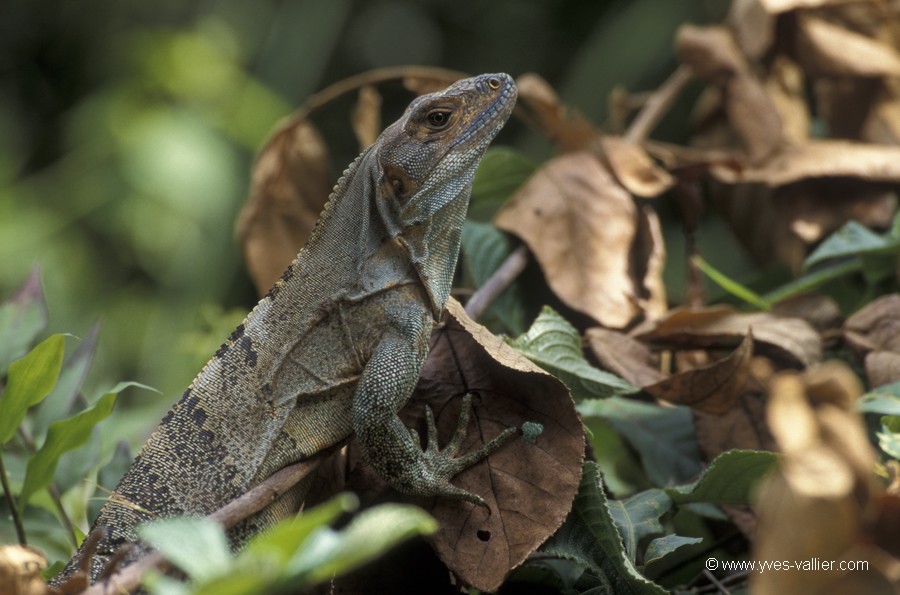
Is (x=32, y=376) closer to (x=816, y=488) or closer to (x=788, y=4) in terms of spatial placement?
(x=816, y=488)

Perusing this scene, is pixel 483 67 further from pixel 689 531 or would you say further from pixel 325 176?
pixel 689 531

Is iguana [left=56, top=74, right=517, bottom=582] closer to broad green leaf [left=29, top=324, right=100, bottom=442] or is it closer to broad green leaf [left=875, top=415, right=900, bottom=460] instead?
broad green leaf [left=29, top=324, right=100, bottom=442]

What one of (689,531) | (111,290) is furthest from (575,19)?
(689,531)

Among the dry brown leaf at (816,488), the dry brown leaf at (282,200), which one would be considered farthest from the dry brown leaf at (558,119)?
the dry brown leaf at (816,488)

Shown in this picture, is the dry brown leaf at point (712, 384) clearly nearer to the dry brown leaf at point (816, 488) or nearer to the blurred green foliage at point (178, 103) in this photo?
the dry brown leaf at point (816, 488)

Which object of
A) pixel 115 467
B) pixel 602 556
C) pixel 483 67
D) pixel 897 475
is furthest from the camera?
pixel 483 67

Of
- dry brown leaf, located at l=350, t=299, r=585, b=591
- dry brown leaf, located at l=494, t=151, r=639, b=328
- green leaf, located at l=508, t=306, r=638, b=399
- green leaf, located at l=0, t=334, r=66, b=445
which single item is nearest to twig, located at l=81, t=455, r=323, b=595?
dry brown leaf, located at l=350, t=299, r=585, b=591

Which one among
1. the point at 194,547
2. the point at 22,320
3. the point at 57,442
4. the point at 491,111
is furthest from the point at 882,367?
the point at 22,320
